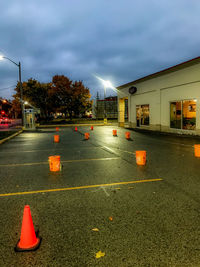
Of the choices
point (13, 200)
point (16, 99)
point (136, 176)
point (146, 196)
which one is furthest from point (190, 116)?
point (16, 99)

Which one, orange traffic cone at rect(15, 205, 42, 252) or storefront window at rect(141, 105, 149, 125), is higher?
storefront window at rect(141, 105, 149, 125)

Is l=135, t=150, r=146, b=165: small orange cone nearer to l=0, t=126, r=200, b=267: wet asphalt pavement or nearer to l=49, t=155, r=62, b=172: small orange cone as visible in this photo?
l=0, t=126, r=200, b=267: wet asphalt pavement

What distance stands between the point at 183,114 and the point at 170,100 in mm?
2317

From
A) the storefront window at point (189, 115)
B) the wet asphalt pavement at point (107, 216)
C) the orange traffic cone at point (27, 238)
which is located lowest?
the wet asphalt pavement at point (107, 216)

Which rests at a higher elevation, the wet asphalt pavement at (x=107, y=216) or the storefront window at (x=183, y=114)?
the storefront window at (x=183, y=114)

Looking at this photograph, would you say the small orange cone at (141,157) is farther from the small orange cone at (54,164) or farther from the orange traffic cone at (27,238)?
the orange traffic cone at (27,238)

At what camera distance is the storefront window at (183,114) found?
16.8 m

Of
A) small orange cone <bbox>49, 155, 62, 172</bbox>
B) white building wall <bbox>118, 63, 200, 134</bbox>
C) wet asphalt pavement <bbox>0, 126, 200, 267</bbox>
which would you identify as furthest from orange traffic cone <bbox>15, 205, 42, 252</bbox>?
white building wall <bbox>118, 63, 200, 134</bbox>

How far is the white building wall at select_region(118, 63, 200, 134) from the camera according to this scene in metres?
16.4

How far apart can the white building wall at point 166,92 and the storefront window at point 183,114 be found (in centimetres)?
37

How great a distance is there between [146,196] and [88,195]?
4.32 ft

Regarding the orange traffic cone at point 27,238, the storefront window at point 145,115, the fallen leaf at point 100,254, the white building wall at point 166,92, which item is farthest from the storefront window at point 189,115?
the orange traffic cone at point 27,238

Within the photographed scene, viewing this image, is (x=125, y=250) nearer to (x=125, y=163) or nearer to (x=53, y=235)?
(x=53, y=235)

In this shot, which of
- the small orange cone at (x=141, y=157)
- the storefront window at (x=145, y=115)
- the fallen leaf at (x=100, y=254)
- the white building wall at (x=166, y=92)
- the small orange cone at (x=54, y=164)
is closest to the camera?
the fallen leaf at (x=100, y=254)
